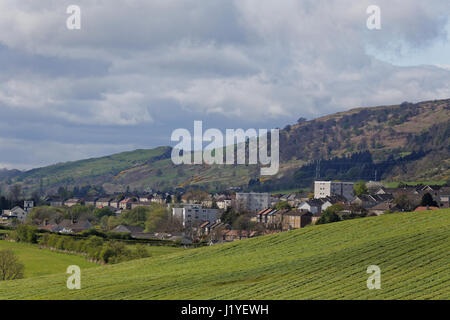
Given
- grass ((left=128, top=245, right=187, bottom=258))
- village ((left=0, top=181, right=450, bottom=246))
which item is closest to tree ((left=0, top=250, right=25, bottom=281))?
grass ((left=128, top=245, right=187, bottom=258))

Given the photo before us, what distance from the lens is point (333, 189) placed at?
165 m

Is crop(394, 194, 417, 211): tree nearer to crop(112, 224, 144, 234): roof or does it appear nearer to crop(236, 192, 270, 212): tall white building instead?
crop(236, 192, 270, 212): tall white building

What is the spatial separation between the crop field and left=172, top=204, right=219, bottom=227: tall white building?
273 ft

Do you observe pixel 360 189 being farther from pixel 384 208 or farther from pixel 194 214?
pixel 194 214

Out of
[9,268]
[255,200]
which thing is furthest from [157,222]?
[9,268]

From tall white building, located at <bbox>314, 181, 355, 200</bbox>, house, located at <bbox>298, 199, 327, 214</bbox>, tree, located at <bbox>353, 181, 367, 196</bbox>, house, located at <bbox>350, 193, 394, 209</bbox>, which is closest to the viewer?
house, located at <bbox>350, 193, 394, 209</bbox>

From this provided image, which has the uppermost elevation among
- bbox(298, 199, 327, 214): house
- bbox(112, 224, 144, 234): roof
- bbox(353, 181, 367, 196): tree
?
bbox(353, 181, 367, 196): tree

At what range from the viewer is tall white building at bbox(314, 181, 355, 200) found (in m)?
165

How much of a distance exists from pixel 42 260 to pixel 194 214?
69162 millimetres

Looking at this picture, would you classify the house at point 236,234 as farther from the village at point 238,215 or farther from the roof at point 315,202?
the roof at point 315,202

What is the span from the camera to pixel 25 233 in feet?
Result: 307

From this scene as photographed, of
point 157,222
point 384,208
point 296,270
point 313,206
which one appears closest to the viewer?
point 296,270

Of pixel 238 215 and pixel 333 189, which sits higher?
pixel 333 189
